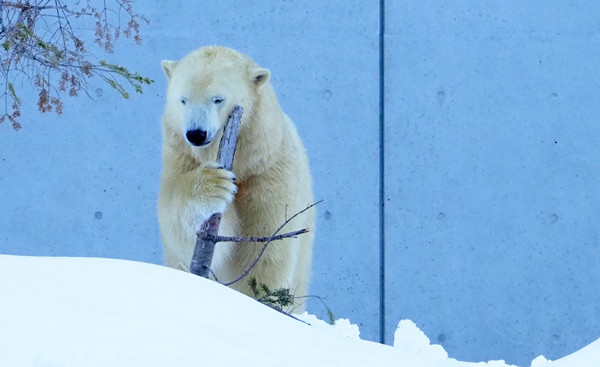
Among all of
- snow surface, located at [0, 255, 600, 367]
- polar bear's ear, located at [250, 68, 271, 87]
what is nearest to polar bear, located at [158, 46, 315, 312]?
polar bear's ear, located at [250, 68, 271, 87]

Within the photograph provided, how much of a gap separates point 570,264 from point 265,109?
2278mm

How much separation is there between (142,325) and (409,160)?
3.49 metres

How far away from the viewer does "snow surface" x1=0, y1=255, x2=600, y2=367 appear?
1745mm

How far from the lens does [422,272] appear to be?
5.25 m

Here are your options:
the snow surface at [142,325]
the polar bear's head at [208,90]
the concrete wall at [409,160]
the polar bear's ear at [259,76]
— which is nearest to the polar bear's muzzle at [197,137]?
the polar bear's head at [208,90]

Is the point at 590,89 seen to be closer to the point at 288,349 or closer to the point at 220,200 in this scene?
the point at 220,200

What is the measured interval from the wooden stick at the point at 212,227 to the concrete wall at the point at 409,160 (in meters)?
1.86

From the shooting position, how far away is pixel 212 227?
313cm

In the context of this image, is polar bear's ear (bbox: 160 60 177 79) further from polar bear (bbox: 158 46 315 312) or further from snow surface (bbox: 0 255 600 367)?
snow surface (bbox: 0 255 600 367)

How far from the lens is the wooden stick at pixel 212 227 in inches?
119

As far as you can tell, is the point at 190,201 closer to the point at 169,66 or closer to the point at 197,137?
the point at 197,137

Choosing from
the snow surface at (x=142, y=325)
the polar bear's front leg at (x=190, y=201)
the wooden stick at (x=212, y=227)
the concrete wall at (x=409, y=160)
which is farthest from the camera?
the concrete wall at (x=409, y=160)

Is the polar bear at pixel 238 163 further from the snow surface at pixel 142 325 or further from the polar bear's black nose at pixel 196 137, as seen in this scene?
the snow surface at pixel 142 325

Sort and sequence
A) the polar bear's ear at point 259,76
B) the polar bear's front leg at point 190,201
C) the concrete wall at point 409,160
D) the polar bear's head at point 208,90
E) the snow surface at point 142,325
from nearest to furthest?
the snow surface at point 142,325 → the polar bear's front leg at point 190,201 → the polar bear's head at point 208,90 → the polar bear's ear at point 259,76 → the concrete wall at point 409,160
